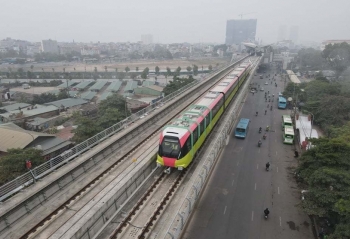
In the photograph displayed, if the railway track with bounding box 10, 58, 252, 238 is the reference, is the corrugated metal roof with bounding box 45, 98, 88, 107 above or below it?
below

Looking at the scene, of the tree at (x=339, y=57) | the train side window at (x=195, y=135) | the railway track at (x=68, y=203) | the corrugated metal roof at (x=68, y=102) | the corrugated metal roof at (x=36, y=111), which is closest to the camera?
the railway track at (x=68, y=203)

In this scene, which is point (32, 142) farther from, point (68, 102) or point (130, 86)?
point (130, 86)

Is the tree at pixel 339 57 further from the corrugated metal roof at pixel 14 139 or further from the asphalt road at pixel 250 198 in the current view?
the corrugated metal roof at pixel 14 139

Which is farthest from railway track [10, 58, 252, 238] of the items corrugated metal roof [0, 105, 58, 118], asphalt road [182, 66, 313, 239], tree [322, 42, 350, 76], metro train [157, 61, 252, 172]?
tree [322, 42, 350, 76]

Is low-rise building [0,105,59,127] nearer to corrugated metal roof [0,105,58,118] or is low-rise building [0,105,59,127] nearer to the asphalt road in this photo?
corrugated metal roof [0,105,58,118]

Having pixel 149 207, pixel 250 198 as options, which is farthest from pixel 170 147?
pixel 250 198

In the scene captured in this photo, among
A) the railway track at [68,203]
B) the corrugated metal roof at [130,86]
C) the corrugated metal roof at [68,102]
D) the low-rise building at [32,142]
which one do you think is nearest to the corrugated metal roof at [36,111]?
the corrugated metal roof at [68,102]

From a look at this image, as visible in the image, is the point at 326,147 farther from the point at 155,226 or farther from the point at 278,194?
the point at 155,226
